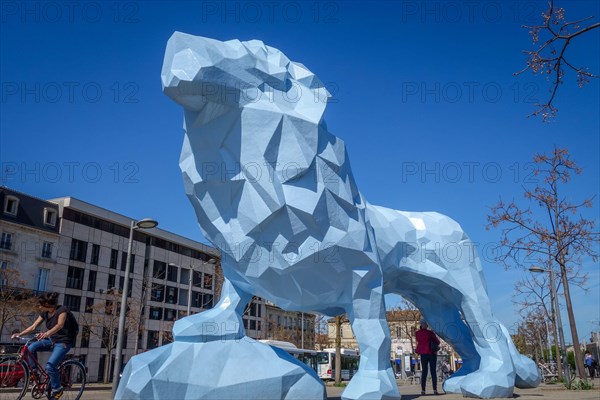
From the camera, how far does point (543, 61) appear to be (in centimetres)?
498

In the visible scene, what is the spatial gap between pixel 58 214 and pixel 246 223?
126 feet

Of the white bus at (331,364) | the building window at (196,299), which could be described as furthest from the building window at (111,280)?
the white bus at (331,364)

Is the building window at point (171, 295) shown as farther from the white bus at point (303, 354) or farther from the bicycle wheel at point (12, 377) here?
the bicycle wheel at point (12, 377)

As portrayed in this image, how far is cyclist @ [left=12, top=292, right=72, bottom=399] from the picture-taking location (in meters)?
7.41

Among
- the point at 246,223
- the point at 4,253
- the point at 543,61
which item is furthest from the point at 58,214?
the point at 543,61

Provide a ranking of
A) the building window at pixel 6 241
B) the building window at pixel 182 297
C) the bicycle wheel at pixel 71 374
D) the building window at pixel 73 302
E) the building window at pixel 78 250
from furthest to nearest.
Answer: the building window at pixel 182 297 → the building window at pixel 78 250 → the building window at pixel 73 302 → the building window at pixel 6 241 → the bicycle wheel at pixel 71 374

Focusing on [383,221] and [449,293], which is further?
[449,293]

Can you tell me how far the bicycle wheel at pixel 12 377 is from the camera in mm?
7609

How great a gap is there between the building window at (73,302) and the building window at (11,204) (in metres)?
7.75

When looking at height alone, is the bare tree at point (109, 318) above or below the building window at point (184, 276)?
below

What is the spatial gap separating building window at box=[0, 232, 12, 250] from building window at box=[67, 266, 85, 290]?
232 inches

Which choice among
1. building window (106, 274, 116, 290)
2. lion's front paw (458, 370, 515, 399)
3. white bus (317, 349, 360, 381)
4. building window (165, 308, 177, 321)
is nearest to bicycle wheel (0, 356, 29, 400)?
lion's front paw (458, 370, 515, 399)

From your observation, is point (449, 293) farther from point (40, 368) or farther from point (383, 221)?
point (40, 368)

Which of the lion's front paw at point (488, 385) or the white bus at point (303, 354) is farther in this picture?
the white bus at point (303, 354)
